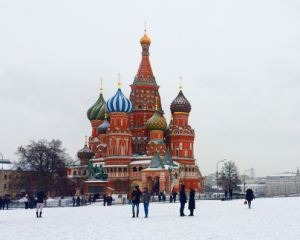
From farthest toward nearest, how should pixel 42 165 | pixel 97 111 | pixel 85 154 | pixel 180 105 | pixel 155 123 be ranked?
pixel 97 111 < pixel 85 154 < pixel 180 105 < pixel 155 123 < pixel 42 165

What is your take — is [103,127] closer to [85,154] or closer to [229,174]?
[85,154]

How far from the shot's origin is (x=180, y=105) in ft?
242

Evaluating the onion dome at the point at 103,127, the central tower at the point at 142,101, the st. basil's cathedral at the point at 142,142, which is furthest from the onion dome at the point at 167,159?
the onion dome at the point at 103,127

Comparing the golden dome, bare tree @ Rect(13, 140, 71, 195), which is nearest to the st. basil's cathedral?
the golden dome

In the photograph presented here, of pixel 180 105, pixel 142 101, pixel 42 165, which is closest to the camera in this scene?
pixel 42 165

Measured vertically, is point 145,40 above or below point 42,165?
above

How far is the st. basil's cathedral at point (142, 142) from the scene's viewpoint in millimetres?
65250

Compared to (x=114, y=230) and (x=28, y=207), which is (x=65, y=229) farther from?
(x=28, y=207)

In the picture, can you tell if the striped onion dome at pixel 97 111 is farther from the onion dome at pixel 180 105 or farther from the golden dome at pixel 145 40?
the onion dome at pixel 180 105

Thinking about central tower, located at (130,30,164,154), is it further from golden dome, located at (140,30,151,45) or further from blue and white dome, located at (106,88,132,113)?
blue and white dome, located at (106,88,132,113)

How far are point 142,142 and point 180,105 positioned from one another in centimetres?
886

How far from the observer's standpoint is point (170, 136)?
73625mm

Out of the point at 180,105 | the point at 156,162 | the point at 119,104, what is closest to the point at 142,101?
the point at 180,105

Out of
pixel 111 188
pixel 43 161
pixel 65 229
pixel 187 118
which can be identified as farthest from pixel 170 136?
pixel 65 229
